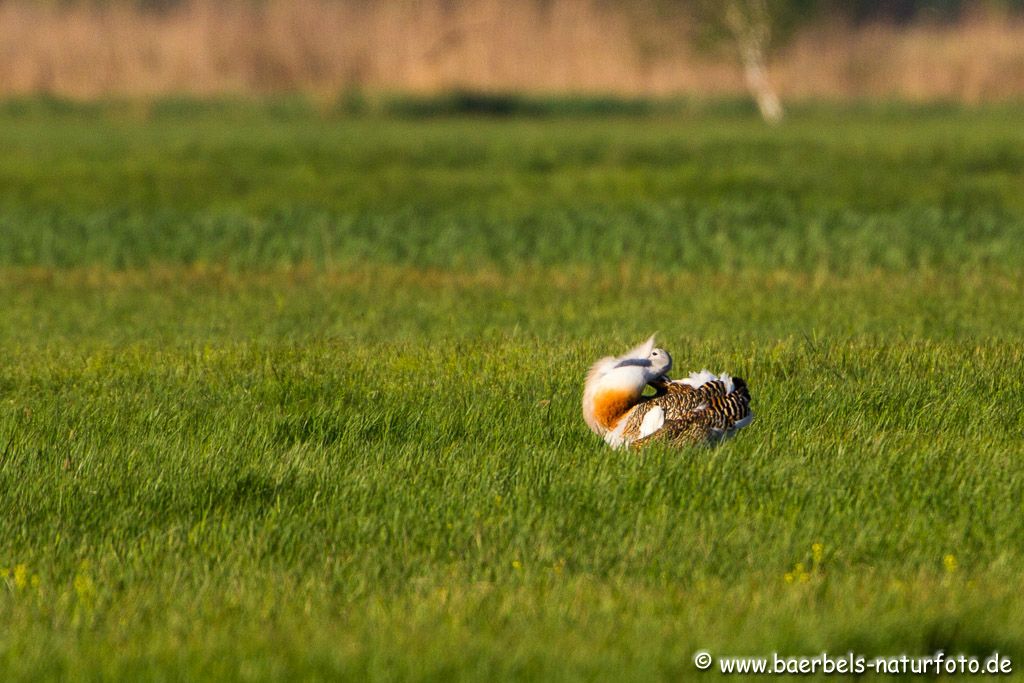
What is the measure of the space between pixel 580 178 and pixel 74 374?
17.0 metres

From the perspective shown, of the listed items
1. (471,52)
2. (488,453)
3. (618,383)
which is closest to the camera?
(618,383)

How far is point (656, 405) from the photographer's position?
6.89 metres

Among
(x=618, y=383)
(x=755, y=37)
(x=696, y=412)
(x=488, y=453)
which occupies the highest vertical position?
(x=618, y=383)

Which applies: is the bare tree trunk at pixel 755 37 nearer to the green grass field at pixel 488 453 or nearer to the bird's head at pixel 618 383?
the green grass field at pixel 488 453

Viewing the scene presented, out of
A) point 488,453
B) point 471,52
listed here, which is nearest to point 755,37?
point 471,52

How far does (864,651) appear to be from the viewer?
15.7 feet

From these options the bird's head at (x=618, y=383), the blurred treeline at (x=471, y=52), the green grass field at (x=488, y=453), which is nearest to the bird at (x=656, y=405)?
the bird's head at (x=618, y=383)

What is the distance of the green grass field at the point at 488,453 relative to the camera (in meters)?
4.96

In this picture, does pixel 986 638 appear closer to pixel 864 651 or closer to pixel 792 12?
pixel 864 651

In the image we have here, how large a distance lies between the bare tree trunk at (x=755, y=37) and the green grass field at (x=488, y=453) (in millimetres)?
28918

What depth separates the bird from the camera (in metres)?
6.86

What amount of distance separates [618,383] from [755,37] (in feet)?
139

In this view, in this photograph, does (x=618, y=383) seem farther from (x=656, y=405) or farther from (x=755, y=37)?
(x=755, y=37)

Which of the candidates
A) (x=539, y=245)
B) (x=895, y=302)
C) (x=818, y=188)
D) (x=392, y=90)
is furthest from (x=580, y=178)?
(x=392, y=90)
